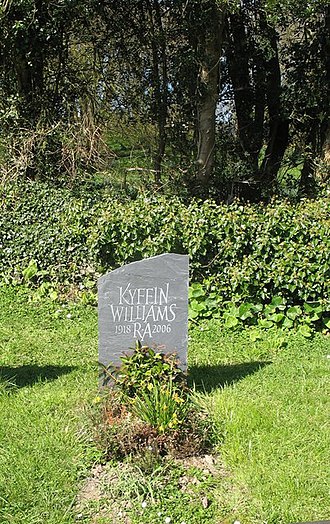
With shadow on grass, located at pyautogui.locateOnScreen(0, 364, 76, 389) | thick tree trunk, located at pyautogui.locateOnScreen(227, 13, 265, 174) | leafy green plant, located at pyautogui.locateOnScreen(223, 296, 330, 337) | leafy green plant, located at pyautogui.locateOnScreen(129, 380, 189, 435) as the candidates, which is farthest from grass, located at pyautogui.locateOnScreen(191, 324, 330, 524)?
thick tree trunk, located at pyautogui.locateOnScreen(227, 13, 265, 174)

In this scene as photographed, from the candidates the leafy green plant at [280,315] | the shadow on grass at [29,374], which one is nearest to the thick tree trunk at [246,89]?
the leafy green plant at [280,315]

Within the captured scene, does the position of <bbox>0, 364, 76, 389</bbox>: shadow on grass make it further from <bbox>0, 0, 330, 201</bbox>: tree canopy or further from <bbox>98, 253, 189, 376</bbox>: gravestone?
<bbox>0, 0, 330, 201</bbox>: tree canopy

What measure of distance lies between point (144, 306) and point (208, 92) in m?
5.75

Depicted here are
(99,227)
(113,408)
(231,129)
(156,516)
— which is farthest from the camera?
(231,129)

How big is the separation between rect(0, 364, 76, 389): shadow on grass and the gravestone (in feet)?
2.88

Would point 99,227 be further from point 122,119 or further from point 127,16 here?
point 127,16

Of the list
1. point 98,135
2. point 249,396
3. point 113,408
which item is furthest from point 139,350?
point 98,135

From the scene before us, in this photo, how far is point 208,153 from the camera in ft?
29.6

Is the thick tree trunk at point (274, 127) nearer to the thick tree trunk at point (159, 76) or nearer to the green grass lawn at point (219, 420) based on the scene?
the thick tree trunk at point (159, 76)

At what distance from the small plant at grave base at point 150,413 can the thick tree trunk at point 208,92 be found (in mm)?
5609

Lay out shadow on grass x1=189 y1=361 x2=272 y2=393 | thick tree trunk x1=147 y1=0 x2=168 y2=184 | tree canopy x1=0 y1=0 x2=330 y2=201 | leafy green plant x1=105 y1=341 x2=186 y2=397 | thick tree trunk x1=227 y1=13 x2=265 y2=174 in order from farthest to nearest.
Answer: thick tree trunk x1=227 y1=13 x2=265 y2=174
thick tree trunk x1=147 y1=0 x2=168 y2=184
tree canopy x1=0 y1=0 x2=330 y2=201
shadow on grass x1=189 y1=361 x2=272 y2=393
leafy green plant x1=105 y1=341 x2=186 y2=397

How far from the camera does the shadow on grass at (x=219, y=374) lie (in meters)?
4.31

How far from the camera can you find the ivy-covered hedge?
18.4 feet

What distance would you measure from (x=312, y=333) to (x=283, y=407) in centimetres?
169
